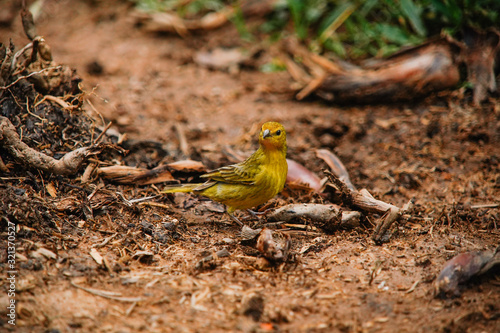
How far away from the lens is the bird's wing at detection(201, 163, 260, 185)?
4.51m

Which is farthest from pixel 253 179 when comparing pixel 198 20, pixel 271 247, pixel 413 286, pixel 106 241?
pixel 198 20

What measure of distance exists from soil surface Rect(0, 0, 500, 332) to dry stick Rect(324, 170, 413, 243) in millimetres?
126

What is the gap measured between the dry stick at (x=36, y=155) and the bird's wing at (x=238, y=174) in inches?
46.6

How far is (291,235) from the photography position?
4.21 m

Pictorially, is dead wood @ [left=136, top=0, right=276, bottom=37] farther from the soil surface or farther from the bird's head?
the bird's head

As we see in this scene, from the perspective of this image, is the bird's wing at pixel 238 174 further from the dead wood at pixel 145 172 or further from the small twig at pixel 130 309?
the small twig at pixel 130 309

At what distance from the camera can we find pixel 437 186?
16.8ft

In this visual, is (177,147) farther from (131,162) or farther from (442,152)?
(442,152)

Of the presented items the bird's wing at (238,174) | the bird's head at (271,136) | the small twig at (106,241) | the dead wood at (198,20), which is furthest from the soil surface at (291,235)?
the dead wood at (198,20)

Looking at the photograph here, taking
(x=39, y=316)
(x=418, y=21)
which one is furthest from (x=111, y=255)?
(x=418, y=21)

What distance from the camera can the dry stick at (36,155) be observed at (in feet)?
13.3

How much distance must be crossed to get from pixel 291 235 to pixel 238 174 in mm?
821

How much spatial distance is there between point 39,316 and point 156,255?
1.07 meters

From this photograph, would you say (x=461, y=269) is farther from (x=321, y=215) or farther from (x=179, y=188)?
(x=179, y=188)
